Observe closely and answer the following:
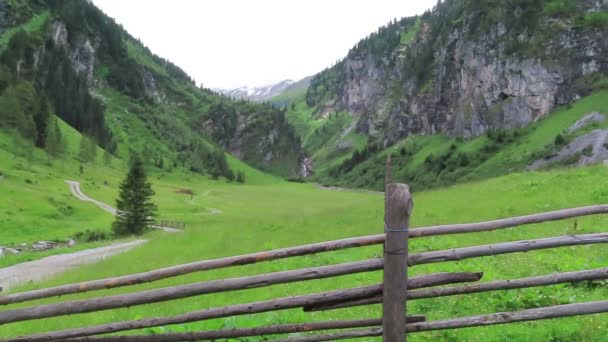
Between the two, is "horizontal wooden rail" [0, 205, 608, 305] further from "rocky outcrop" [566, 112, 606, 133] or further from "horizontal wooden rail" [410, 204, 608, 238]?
"rocky outcrop" [566, 112, 606, 133]

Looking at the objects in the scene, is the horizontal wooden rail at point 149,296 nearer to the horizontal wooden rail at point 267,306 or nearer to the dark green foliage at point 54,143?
the horizontal wooden rail at point 267,306

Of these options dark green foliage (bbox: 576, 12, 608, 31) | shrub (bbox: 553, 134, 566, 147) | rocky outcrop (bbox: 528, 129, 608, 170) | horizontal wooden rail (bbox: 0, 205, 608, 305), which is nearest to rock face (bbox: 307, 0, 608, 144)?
dark green foliage (bbox: 576, 12, 608, 31)

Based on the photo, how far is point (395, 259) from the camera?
553cm

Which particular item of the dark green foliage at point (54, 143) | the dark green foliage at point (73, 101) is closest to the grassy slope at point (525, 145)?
the dark green foliage at point (54, 143)

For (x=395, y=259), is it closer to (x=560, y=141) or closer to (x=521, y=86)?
(x=560, y=141)

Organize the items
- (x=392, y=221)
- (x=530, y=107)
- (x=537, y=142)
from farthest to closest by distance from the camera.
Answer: (x=530, y=107) → (x=537, y=142) → (x=392, y=221)

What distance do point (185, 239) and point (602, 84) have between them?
13860cm

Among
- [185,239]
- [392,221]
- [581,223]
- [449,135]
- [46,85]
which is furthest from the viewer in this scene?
[449,135]

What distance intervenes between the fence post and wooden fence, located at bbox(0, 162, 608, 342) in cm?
1

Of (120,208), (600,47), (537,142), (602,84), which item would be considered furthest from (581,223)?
(600,47)

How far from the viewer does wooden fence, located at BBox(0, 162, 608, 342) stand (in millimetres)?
5609

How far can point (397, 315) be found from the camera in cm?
562

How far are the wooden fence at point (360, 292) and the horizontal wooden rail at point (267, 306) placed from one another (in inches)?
0.5

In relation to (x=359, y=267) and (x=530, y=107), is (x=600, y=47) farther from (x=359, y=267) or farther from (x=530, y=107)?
(x=359, y=267)
